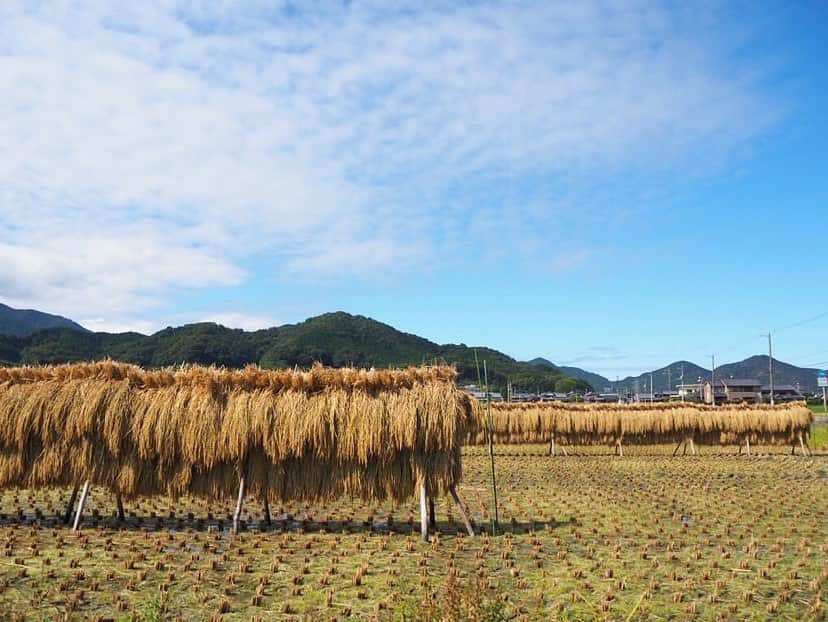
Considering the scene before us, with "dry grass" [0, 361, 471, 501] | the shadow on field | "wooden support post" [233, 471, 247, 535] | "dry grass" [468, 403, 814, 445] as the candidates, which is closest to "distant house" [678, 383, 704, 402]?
"dry grass" [468, 403, 814, 445]

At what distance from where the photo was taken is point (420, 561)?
8.93 m

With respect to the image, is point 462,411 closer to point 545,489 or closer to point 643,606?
point 643,606

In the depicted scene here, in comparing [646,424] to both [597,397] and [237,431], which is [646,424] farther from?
[597,397]

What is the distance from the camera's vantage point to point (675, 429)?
34125 mm

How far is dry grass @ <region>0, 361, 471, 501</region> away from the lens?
10.8 meters

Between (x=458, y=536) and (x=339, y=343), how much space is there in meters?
120

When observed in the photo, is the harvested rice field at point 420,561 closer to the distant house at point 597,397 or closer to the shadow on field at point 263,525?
the shadow on field at point 263,525

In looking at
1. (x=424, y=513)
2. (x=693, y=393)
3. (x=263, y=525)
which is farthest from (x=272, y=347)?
(x=424, y=513)

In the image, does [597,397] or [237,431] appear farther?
[597,397]

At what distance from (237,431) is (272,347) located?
116m

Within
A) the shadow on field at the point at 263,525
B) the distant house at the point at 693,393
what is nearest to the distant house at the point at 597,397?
the distant house at the point at 693,393

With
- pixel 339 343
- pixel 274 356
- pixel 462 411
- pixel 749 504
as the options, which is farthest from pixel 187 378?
pixel 339 343

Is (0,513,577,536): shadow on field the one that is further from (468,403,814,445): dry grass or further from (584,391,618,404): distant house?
(584,391,618,404): distant house

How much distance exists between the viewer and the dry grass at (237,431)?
1080 centimetres
